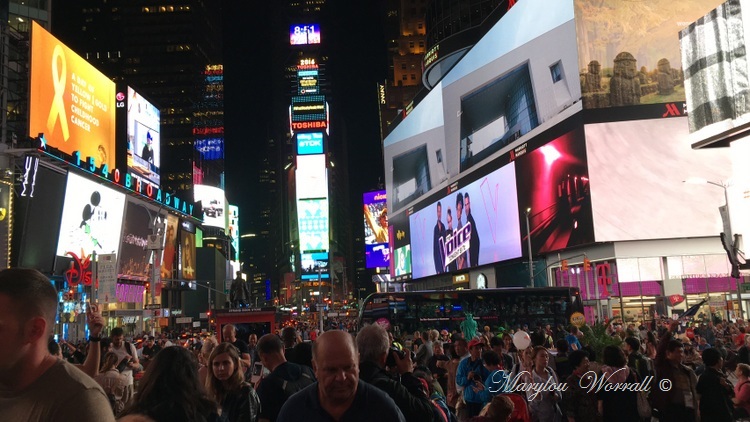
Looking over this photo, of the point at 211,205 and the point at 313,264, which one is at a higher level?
the point at 211,205

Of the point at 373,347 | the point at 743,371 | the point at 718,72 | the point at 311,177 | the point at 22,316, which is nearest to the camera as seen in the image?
the point at 22,316

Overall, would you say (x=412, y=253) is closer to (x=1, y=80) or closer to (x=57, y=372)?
(x=1, y=80)

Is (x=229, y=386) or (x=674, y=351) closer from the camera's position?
(x=229, y=386)

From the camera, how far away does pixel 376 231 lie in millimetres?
133375

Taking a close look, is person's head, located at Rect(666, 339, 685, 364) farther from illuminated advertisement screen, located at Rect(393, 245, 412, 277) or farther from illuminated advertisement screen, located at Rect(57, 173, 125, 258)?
illuminated advertisement screen, located at Rect(393, 245, 412, 277)

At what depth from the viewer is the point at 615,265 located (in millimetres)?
49031

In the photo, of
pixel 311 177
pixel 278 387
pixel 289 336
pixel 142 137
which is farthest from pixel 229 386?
pixel 311 177

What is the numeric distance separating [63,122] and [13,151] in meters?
8.04

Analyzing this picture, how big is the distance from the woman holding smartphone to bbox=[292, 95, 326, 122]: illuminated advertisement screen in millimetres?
192931

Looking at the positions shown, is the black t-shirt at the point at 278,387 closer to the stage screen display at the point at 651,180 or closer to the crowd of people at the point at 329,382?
the crowd of people at the point at 329,382

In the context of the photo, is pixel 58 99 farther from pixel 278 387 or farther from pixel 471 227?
pixel 278 387

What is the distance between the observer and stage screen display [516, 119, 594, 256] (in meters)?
49.0

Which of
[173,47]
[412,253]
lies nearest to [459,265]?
[412,253]

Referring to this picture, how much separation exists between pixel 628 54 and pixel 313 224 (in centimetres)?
11800
